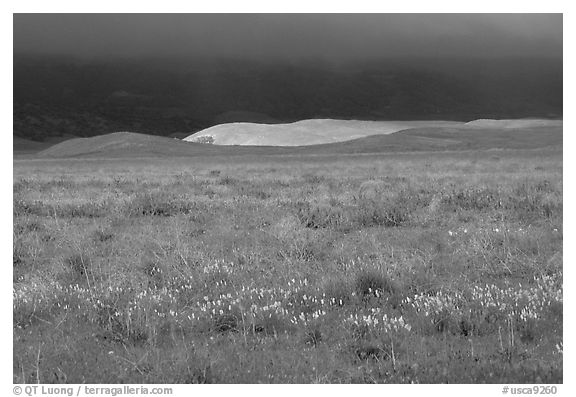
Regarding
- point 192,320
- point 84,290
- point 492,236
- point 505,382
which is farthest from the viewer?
point 492,236

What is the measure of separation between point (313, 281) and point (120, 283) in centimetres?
241

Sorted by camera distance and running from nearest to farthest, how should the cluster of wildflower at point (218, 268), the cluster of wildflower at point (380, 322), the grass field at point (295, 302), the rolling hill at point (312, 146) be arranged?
the grass field at point (295, 302) → the cluster of wildflower at point (380, 322) → the cluster of wildflower at point (218, 268) → the rolling hill at point (312, 146)

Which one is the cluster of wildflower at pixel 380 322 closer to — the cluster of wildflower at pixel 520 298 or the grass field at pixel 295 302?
the grass field at pixel 295 302

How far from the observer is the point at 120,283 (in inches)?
287

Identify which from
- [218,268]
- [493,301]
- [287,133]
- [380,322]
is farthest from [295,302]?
[287,133]

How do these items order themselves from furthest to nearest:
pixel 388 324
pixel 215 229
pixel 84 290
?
pixel 215 229 → pixel 84 290 → pixel 388 324

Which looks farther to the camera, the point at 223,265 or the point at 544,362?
the point at 223,265

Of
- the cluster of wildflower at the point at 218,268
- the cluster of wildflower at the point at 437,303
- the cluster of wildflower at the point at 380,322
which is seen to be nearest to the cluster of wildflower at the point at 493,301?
the cluster of wildflower at the point at 437,303

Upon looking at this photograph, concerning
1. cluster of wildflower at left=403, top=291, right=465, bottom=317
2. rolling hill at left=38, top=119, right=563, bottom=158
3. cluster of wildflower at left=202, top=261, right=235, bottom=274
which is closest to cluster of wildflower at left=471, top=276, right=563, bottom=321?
cluster of wildflower at left=403, top=291, right=465, bottom=317

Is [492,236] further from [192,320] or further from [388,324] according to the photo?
[192,320]

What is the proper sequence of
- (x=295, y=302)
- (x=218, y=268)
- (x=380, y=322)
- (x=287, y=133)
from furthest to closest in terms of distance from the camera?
(x=287, y=133)
(x=218, y=268)
(x=295, y=302)
(x=380, y=322)

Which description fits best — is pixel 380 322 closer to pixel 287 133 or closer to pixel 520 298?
pixel 520 298

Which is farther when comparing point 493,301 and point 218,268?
point 218,268

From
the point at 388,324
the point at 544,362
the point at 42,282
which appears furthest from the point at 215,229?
the point at 544,362
